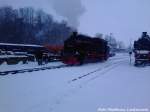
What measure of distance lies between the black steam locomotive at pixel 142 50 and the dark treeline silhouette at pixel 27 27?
24018mm

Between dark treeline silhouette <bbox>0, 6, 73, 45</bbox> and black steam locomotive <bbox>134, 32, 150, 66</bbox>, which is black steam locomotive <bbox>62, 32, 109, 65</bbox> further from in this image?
dark treeline silhouette <bbox>0, 6, 73, 45</bbox>

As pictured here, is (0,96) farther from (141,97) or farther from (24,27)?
(24,27)

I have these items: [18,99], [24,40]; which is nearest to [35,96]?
[18,99]

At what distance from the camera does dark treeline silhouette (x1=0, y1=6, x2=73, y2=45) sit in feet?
185

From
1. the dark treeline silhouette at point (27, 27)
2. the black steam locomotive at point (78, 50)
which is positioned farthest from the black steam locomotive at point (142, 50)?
the dark treeline silhouette at point (27, 27)

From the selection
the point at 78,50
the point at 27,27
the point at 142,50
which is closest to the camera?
the point at 78,50

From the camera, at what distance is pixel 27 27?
6253 centimetres

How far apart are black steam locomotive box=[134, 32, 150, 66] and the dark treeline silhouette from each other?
24018 millimetres

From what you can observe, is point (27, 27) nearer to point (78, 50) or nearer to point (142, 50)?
point (78, 50)

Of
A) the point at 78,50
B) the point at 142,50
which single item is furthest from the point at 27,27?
the point at 142,50

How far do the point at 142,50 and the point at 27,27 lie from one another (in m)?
37.4

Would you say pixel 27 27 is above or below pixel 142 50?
above

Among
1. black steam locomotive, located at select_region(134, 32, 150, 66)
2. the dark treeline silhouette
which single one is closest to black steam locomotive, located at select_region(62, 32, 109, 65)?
black steam locomotive, located at select_region(134, 32, 150, 66)

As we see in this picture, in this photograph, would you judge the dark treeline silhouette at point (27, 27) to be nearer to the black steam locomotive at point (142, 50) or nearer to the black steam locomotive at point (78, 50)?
the black steam locomotive at point (78, 50)
